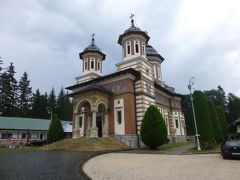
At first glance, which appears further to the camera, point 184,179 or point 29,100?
point 29,100

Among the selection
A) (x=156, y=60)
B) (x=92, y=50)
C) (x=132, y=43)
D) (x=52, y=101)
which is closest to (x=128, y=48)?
(x=132, y=43)

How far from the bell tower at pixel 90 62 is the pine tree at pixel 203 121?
18.7m

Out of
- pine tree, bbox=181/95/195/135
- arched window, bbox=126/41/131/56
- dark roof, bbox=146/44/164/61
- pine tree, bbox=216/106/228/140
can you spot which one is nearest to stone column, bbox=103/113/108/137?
arched window, bbox=126/41/131/56

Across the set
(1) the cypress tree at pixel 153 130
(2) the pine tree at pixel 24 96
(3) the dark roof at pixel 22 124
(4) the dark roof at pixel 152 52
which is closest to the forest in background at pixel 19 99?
(2) the pine tree at pixel 24 96

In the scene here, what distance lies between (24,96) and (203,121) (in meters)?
63.9

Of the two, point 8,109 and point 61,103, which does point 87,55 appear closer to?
point 8,109

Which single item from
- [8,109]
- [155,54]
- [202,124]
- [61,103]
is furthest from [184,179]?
[61,103]

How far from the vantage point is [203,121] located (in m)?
22.5

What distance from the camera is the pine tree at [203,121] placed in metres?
21.6

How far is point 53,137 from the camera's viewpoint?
29422mm

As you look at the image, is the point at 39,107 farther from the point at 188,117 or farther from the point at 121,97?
the point at 121,97

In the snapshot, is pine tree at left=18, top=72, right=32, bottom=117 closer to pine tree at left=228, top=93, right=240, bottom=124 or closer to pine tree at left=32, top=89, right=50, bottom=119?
pine tree at left=32, top=89, right=50, bottom=119

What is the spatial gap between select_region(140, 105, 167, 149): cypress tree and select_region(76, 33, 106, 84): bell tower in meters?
16.4

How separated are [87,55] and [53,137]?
1553cm
